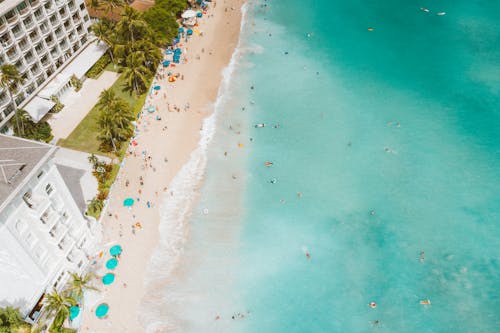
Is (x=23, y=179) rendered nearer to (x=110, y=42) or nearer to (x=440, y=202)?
(x=110, y=42)

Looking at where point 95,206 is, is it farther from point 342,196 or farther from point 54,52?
point 342,196

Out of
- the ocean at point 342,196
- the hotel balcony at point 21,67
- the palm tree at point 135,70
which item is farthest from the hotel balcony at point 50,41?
the ocean at point 342,196

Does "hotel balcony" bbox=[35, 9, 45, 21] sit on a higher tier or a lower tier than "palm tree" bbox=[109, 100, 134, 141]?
higher

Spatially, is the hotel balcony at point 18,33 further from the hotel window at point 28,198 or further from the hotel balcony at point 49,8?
the hotel window at point 28,198

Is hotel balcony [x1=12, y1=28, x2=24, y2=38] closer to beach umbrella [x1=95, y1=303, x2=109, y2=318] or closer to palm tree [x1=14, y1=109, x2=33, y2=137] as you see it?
palm tree [x1=14, y1=109, x2=33, y2=137]

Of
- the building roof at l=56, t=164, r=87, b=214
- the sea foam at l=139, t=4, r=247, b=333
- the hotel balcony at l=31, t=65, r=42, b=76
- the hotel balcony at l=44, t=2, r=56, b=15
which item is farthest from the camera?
the hotel balcony at l=31, t=65, r=42, b=76

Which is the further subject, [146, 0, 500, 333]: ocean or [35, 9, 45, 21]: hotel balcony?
[35, 9, 45, 21]: hotel balcony

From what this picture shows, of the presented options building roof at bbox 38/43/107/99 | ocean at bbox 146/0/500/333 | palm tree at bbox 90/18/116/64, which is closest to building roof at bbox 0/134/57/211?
ocean at bbox 146/0/500/333
